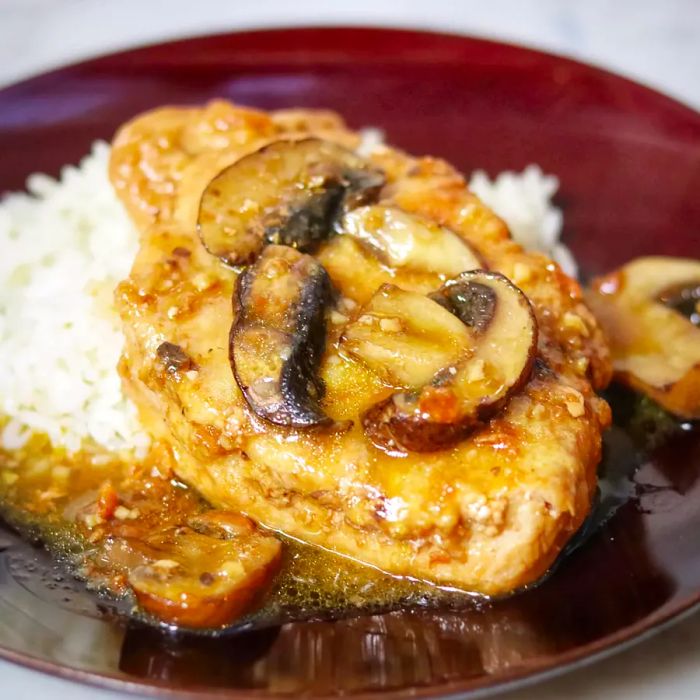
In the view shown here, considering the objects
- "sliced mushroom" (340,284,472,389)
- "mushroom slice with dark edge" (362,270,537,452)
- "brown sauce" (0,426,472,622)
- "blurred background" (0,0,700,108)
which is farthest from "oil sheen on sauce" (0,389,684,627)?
"blurred background" (0,0,700,108)

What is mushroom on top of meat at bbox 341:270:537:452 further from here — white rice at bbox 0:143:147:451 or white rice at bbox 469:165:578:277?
white rice at bbox 469:165:578:277

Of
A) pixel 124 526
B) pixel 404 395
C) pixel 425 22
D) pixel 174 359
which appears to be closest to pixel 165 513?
pixel 124 526

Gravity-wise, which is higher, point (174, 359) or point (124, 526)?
point (174, 359)

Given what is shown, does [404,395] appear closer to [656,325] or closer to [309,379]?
[309,379]

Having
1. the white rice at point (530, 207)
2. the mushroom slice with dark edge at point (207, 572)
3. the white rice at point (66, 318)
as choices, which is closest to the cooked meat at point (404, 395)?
the mushroom slice with dark edge at point (207, 572)

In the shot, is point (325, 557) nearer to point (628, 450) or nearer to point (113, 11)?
point (628, 450)
